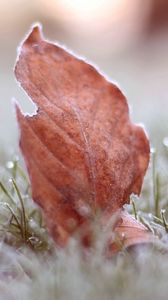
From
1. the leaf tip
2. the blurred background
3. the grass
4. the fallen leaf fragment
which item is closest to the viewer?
the grass

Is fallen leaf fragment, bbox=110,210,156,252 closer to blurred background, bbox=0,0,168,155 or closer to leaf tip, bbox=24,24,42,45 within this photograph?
leaf tip, bbox=24,24,42,45

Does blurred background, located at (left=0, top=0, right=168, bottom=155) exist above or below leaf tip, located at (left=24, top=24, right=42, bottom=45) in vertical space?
above

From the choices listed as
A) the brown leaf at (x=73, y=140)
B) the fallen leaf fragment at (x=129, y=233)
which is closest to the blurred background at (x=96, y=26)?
the brown leaf at (x=73, y=140)

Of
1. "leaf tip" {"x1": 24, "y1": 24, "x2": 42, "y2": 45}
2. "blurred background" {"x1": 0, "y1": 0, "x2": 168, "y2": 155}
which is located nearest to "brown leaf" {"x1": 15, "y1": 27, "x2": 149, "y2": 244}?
"leaf tip" {"x1": 24, "y1": 24, "x2": 42, "y2": 45}

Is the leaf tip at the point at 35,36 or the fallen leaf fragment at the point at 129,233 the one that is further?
the leaf tip at the point at 35,36

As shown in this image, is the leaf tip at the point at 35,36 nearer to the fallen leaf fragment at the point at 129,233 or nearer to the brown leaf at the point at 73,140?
the brown leaf at the point at 73,140

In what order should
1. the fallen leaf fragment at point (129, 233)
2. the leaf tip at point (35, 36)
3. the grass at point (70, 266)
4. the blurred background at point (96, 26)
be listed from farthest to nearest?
the blurred background at point (96, 26), the leaf tip at point (35, 36), the fallen leaf fragment at point (129, 233), the grass at point (70, 266)

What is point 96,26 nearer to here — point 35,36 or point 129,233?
point 35,36
